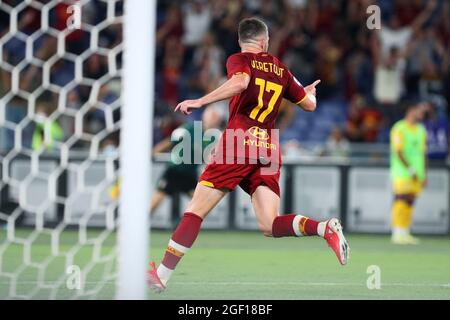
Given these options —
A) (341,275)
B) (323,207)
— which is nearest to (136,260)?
(341,275)

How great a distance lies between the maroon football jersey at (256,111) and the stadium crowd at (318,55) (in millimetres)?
7802

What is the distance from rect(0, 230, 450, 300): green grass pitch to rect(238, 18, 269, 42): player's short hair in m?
1.84

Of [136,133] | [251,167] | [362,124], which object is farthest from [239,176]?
[362,124]

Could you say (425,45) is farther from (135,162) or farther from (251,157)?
(135,162)

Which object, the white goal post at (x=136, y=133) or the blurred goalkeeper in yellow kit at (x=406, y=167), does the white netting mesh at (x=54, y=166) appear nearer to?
the white goal post at (x=136, y=133)

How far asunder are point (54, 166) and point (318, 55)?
525 cm

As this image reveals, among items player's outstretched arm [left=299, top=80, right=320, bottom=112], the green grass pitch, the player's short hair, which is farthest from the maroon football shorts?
the player's short hair

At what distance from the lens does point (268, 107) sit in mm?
7289

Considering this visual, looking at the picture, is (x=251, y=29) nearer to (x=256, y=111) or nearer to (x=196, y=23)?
(x=256, y=111)

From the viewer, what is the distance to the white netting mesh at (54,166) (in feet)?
27.5

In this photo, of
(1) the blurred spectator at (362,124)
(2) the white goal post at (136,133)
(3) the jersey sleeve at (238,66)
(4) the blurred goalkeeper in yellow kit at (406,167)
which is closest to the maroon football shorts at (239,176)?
(3) the jersey sleeve at (238,66)

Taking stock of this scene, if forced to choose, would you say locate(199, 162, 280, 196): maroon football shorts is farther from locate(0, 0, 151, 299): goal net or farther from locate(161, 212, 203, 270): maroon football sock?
locate(0, 0, 151, 299): goal net

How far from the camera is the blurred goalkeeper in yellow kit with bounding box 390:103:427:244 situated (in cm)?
1248
